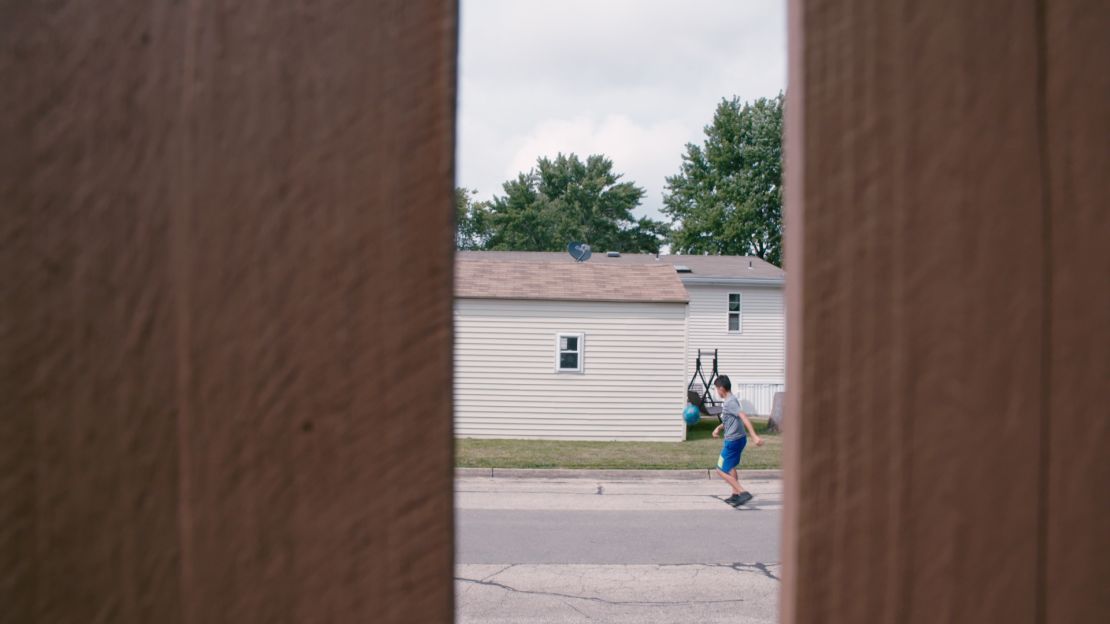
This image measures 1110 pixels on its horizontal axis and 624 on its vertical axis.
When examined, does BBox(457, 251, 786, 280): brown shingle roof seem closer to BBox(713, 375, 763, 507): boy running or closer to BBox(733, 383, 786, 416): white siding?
BBox(733, 383, 786, 416): white siding

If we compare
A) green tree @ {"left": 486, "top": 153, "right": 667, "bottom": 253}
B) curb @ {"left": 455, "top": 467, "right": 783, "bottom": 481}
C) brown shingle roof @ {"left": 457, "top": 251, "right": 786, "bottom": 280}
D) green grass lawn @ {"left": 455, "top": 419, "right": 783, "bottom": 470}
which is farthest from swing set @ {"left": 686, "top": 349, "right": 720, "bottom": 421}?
green tree @ {"left": 486, "top": 153, "right": 667, "bottom": 253}

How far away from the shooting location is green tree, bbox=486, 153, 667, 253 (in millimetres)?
57719

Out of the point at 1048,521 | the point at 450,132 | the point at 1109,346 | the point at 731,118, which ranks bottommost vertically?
the point at 1048,521

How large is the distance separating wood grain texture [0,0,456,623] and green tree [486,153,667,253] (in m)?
56.3

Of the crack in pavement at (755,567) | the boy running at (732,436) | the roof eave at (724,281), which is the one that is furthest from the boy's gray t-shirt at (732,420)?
the roof eave at (724,281)

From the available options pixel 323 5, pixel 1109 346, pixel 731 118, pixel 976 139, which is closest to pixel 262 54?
pixel 323 5

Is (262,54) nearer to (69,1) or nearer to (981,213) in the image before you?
(69,1)

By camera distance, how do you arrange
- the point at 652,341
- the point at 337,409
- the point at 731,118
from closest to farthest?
the point at 337,409 → the point at 652,341 → the point at 731,118

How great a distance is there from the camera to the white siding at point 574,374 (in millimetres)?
20938

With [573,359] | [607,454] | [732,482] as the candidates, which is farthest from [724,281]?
[732,482]

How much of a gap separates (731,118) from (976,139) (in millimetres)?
51089

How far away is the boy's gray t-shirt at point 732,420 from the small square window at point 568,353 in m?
8.52

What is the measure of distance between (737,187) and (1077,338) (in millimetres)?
48900

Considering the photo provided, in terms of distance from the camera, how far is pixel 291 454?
0.57m
